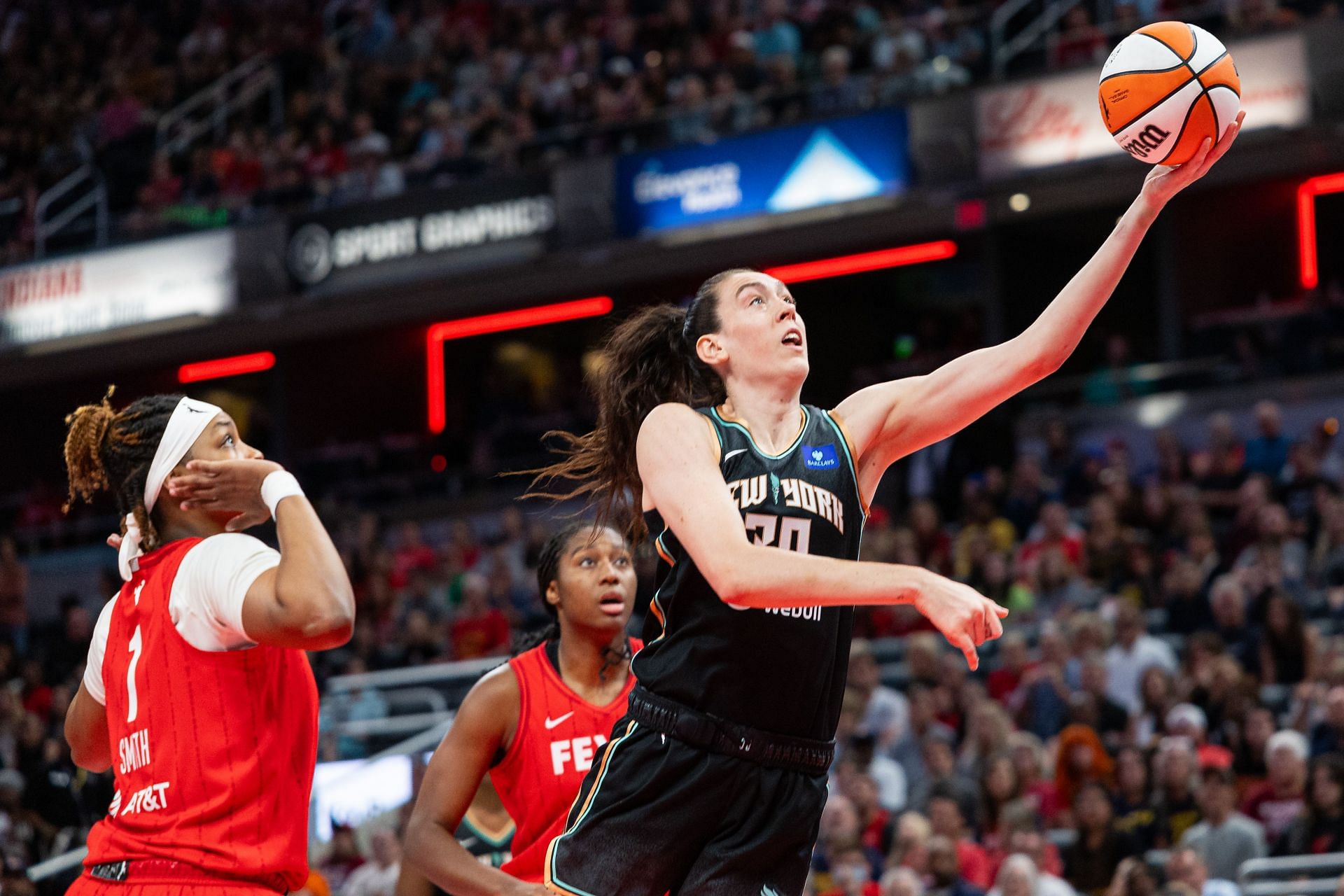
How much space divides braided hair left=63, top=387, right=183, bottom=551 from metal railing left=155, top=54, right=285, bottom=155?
1819 cm

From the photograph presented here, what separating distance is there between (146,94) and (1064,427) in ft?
42.6

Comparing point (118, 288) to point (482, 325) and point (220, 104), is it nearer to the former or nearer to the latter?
point (220, 104)

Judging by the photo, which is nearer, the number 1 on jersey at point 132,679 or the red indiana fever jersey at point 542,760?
the number 1 on jersey at point 132,679

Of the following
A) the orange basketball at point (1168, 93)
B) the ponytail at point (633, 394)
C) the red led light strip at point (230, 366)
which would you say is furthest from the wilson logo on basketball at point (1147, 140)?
the red led light strip at point (230, 366)

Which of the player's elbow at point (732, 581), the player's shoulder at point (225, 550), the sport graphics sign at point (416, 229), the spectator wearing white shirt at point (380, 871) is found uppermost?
the sport graphics sign at point (416, 229)

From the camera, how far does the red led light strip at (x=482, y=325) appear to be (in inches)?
859

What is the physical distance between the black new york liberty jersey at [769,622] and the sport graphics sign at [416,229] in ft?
48.4

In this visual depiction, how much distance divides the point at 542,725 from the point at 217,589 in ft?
5.46

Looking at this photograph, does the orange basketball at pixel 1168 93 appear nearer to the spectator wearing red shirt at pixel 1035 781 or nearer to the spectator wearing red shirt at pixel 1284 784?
the spectator wearing red shirt at pixel 1284 784

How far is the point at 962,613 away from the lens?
309 centimetres

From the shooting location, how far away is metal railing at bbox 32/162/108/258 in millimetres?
21016

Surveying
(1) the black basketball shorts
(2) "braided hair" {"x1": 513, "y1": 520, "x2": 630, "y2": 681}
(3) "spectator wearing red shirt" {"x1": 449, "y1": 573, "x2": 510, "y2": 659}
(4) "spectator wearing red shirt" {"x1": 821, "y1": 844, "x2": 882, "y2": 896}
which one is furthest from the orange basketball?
(3) "spectator wearing red shirt" {"x1": 449, "y1": 573, "x2": 510, "y2": 659}

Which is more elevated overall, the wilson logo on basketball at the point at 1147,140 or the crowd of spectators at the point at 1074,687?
the wilson logo on basketball at the point at 1147,140

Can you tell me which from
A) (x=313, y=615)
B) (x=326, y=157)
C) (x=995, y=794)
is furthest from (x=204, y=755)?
(x=326, y=157)
